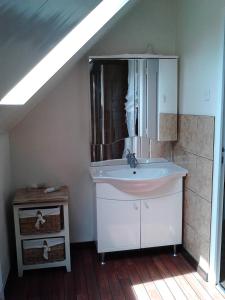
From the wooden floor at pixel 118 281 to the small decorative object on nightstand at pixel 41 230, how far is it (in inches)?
4.7

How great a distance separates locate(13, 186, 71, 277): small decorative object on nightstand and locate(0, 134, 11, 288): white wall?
95mm

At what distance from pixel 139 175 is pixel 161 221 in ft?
1.56

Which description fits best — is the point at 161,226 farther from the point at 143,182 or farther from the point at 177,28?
the point at 177,28

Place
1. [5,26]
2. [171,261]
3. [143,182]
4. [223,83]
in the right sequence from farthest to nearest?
[171,261], [143,182], [223,83], [5,26]

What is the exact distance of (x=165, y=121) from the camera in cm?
266

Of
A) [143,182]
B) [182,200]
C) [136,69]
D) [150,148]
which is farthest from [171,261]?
[136,69]

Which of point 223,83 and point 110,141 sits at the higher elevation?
point 223,83

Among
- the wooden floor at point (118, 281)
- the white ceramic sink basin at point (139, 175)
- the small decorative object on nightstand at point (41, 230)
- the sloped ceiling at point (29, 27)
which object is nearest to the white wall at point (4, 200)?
the small decorative object on nightstand at point (41, 230)

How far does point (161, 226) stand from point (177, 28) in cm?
190

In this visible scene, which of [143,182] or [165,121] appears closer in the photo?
[143,182]

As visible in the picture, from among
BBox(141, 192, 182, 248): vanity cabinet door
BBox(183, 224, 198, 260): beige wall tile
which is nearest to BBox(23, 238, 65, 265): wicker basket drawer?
BBox(141, 192, 182, 248): vanity cabinet door

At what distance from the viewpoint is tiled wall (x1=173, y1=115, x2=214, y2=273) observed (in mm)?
2160

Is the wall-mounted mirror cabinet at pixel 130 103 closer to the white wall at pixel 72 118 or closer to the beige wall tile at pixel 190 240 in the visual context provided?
the white wall at pixel 72 118

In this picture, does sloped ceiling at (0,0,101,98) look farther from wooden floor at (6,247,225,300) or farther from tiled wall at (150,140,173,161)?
tiled wall at (150,140,173,161)
